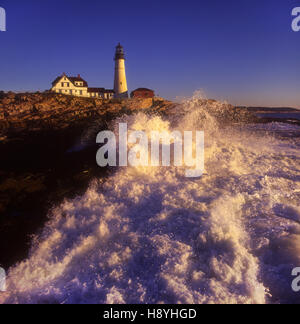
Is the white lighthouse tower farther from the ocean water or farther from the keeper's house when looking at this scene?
the ocean water

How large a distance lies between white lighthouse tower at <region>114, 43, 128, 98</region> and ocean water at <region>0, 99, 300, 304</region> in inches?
1294

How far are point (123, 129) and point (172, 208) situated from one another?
20.5 ft

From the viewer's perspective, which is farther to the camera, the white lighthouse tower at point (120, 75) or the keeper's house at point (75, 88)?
the white lighthouse tower at point (120, 75)

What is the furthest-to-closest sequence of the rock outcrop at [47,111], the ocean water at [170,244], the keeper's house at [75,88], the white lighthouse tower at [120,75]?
the white lighthouse tower at [120,75]
the keeper's house at [75,88]
the rock outcrop at [47,111]
the ocean water at [170,244]

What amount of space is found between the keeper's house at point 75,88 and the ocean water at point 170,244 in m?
27.0

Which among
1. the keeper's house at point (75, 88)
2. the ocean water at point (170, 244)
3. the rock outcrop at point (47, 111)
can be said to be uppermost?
the keeper's house at point (75, 88)

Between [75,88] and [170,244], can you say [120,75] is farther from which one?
[170,244]

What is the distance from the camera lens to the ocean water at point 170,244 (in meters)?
3.16

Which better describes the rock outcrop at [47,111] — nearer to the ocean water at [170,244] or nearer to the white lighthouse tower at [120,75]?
the ocean water at [170,244]

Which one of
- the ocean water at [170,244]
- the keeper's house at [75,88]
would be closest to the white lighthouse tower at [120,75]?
the keeper's house at [75,88]

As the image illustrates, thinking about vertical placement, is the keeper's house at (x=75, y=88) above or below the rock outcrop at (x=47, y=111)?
above

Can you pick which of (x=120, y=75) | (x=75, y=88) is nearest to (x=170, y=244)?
(x=75, y=88)

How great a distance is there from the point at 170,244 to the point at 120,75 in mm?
36528

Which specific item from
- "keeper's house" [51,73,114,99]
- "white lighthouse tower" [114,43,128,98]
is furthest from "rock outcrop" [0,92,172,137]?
"white lighthouse tower" [114,43,128,98]
